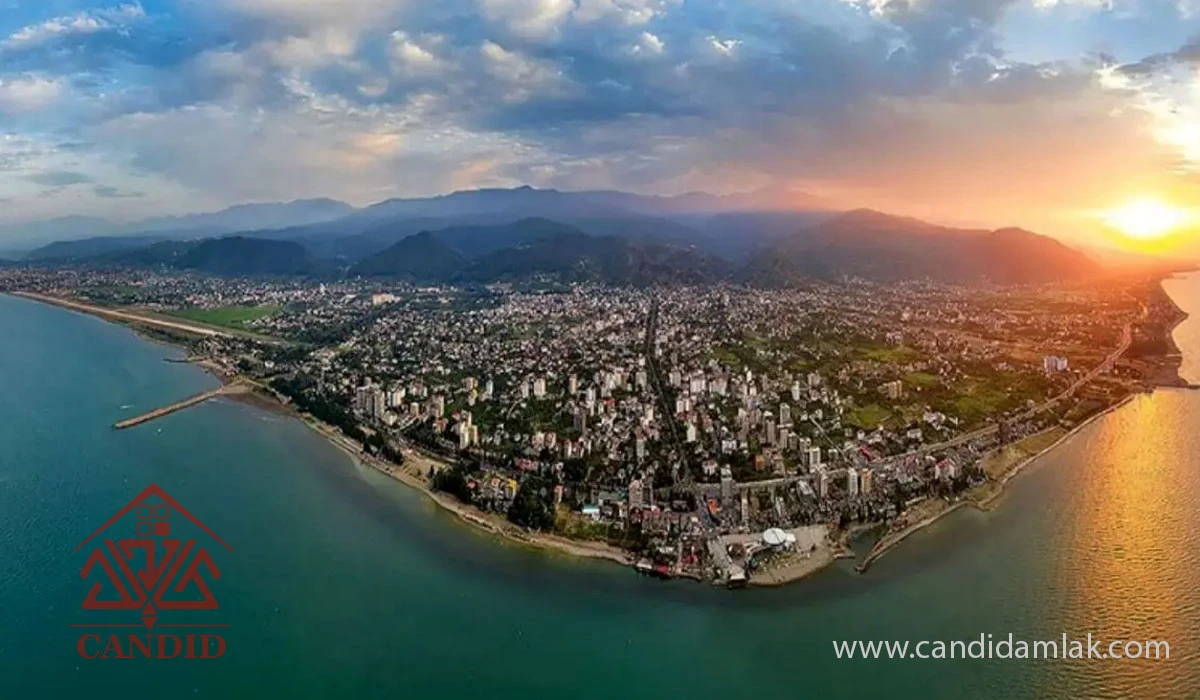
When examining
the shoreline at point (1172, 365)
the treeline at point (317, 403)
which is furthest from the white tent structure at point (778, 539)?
the shoreline at point (1172, 365)

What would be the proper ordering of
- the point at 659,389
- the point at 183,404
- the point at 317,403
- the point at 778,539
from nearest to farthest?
1. the point at 778,539
2. the point at 317,403
3. the point at 659,389
4. the point at 183,404

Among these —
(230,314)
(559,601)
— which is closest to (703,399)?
(559,601)

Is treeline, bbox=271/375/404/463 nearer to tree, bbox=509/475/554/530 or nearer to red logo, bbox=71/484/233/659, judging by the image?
tree, bbox=509/475/554/530

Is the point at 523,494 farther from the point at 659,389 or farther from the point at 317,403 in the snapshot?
the point at 317,403

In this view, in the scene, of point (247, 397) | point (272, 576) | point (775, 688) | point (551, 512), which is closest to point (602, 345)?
point (247, 397)

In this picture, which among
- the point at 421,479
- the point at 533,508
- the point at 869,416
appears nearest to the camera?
the point at 533,508

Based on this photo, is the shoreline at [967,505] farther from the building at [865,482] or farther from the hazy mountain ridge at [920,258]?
the hazy mountain ridge at [920,258]

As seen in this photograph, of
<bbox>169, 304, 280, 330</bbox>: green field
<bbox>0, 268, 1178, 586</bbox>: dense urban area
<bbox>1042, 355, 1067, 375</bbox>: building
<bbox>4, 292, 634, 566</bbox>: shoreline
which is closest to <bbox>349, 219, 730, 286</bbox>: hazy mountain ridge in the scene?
<bbox>0, 268, 1178, 586</bbox>: dense urban area
